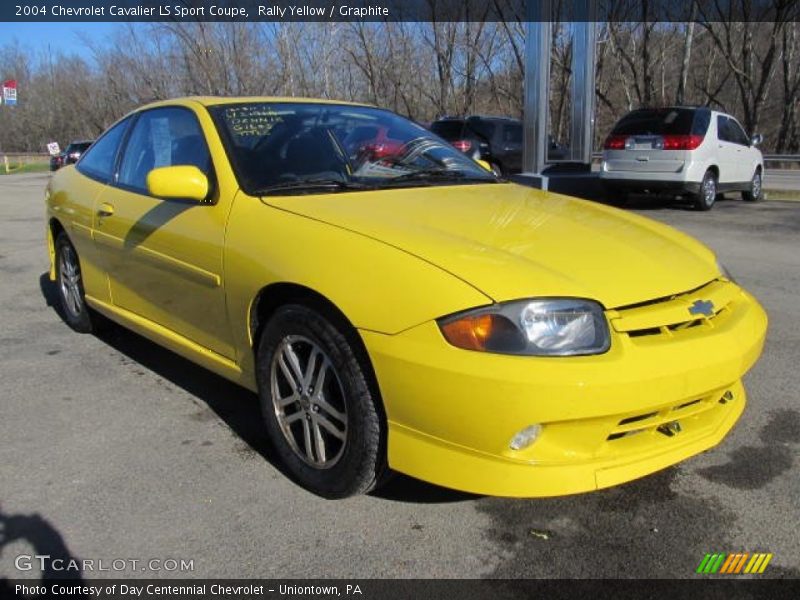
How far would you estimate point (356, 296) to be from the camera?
2.41 meters

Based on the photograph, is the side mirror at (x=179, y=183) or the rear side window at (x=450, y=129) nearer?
the side mirror at (x=179, y=183)

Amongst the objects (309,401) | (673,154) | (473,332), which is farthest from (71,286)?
(673,154)

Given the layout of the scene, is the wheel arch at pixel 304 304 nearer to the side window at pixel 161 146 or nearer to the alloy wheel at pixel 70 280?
the side window at pixel 161 146

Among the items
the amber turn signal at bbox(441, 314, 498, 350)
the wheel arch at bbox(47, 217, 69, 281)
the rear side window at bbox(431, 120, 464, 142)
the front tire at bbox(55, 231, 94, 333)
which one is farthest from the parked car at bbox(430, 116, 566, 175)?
the amber turn signal at bbox(441, 314, 498, 350)

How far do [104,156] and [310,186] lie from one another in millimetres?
1995

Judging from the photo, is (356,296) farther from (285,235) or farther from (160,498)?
(160,498)

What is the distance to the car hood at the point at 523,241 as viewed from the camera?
2.33 meters

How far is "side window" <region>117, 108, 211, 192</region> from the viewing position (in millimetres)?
3442

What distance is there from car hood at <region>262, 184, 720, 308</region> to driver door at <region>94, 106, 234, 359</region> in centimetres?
43

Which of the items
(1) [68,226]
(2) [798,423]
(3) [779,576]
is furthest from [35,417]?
(2) [798,423]

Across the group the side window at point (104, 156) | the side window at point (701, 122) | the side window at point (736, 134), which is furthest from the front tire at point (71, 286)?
the side window at point (736, 134)

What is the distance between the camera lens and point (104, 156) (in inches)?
175

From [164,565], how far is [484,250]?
1.52 metres

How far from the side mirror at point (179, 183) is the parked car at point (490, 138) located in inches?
500
